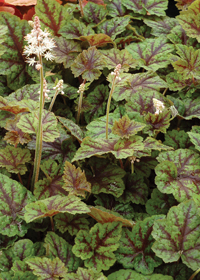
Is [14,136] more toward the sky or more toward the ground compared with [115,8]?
more toward the ground

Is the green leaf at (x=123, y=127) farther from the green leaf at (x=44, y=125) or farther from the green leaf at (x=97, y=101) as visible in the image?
the green leaf at (x=97, y=101)

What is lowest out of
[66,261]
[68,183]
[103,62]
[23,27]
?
[66,261]

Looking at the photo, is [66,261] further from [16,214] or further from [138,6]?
[138,6]

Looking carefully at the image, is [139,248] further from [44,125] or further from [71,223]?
[44,125]

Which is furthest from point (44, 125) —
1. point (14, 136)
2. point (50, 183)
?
point (50, 183)

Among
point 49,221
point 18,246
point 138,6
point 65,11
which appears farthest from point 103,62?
point 18,246

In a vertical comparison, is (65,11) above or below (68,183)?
above

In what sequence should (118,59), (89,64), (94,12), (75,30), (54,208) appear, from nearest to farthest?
(54,208) → (89,64) → (118,59) → (75,30) → (94,12)
